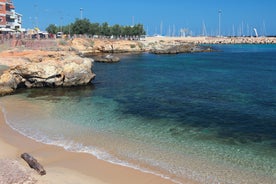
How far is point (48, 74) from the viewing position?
39.2m

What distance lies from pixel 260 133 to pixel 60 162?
12936 mm

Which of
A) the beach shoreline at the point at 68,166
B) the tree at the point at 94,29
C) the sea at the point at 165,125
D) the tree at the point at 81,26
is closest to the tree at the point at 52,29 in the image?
the tree at the point at 81,26

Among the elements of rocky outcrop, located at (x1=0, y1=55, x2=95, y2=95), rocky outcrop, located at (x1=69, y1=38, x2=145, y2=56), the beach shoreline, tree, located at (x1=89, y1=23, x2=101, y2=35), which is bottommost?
the beach shoreline

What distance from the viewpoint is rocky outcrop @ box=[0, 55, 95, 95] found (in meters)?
37.3

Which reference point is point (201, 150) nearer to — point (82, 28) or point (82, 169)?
point (82, 169)

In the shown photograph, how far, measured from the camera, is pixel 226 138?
2136 centimetres

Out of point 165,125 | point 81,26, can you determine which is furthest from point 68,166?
point 81,26

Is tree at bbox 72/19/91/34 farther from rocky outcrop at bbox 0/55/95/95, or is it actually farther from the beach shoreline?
the beach shoreline

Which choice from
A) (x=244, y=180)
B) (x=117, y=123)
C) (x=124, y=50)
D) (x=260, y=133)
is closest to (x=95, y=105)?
(x=117, y=123)

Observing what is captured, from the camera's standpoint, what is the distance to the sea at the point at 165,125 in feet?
56.6

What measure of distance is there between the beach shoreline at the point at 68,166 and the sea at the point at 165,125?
0.63 metres

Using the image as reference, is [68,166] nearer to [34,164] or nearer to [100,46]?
[34,164]

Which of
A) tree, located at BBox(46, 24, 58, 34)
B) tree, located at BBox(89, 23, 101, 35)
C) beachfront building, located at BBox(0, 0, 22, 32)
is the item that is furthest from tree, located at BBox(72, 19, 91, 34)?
beachfront building, located at BBox(0, 0, 22, 32)

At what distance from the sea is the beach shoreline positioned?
0.63m
